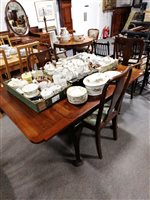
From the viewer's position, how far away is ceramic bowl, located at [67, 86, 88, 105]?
1274mm

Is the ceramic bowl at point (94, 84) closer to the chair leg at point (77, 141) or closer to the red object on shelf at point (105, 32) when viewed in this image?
the chair leg at point (77, 141)

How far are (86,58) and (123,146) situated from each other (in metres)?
1.13

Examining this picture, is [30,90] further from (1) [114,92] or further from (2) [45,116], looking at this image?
(1) [114,92]

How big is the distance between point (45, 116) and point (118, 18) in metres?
6.87

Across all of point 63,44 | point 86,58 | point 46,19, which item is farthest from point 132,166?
point 46,19

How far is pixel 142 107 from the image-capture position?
239cm

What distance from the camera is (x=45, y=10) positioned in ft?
15.0

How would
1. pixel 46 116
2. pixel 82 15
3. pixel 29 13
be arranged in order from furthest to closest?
pixel 82 15 → pixel 29 13 → pixel 46 116

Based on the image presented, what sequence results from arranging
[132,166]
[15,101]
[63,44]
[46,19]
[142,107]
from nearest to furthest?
1. [15,101]
2. [132,166]
3. [142,107]
4. [63,44]
5. [46,19]

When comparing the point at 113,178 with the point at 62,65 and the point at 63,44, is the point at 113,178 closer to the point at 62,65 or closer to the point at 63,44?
the point at 62,65

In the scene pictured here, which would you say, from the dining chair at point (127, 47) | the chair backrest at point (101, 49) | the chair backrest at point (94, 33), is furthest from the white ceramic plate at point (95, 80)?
the chair backrest at point (94, 33)

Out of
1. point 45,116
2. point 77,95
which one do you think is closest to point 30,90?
point 45,116

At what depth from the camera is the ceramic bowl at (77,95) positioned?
1.27 metres

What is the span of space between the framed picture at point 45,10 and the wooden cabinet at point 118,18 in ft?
9.50
